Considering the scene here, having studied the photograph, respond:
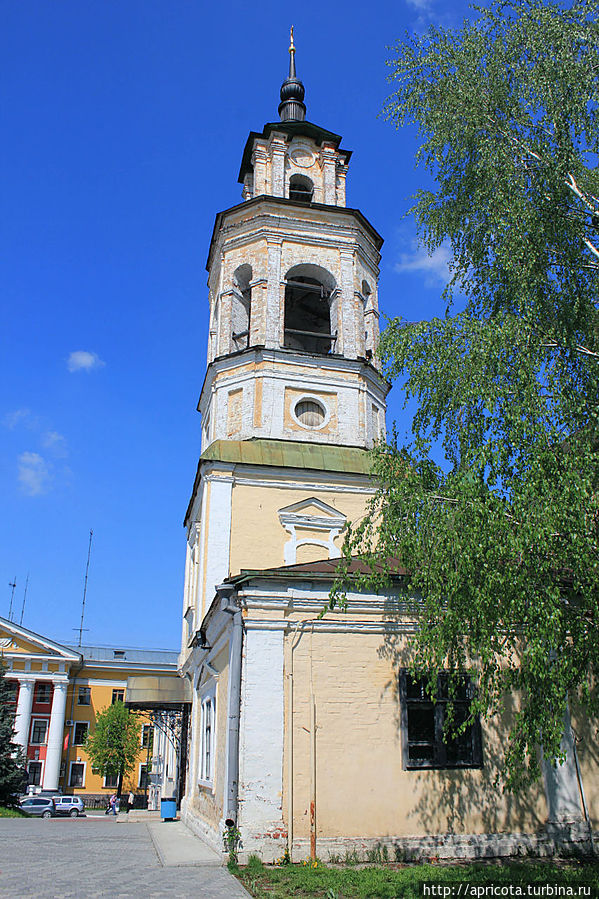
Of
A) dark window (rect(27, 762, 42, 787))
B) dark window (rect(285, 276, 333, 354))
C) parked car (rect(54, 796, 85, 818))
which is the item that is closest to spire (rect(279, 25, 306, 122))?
dark window (rect(285, 276, 333, 354))

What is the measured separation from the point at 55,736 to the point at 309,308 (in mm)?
34046

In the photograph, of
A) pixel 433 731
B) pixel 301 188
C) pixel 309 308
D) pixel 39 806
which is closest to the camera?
pixel 433 731

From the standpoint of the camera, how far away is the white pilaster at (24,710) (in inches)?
1572

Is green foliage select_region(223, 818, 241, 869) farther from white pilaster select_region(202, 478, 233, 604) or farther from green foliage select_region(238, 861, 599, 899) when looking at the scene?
white pilaster select_region(202, 478, 233, 604)

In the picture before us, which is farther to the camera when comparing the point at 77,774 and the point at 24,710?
the point at 77,774

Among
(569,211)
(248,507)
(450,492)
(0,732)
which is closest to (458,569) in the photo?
(450,492)

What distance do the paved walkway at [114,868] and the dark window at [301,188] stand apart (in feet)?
53.5

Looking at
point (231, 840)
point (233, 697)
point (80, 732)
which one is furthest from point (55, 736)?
point (231, 840)

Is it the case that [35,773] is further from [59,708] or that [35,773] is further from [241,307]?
[241,307]

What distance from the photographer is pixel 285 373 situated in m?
16.9

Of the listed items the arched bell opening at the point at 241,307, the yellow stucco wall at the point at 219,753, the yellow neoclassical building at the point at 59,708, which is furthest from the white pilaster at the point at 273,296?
the yellow neoclassical building at the point at 59,708

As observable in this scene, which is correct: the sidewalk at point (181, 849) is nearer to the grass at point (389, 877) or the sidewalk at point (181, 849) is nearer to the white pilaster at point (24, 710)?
the grass at point (389, 877)

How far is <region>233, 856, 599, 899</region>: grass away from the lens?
7.32 m

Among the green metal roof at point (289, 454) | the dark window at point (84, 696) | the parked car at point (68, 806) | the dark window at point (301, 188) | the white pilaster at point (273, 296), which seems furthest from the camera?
the dark window at point (84, 696)
